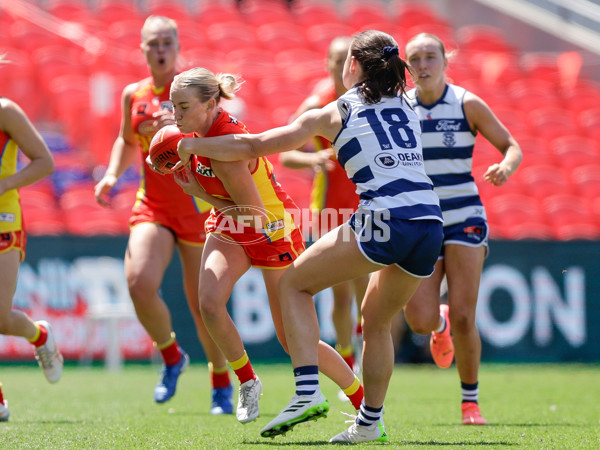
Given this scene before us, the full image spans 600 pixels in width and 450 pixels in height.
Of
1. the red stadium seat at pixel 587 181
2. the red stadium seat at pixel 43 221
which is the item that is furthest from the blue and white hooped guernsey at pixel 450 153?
the red stadium seat at pixel 587 181

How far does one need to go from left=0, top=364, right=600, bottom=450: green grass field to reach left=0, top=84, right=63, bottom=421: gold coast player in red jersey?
2.20 feet

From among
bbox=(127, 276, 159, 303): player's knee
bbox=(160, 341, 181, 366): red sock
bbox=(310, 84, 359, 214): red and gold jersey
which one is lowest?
bbox=(160, 341, 181, 366): red sock

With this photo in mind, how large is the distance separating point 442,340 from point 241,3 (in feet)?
44.0

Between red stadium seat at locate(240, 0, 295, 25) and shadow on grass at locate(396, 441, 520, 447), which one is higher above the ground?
red stadium seat at locate(240, 0, 295, 25)

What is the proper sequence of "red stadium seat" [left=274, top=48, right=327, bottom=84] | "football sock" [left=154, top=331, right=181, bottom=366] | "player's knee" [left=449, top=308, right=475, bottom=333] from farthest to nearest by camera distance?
"red stadium seat" [left=274, top=48, right=327, bottom=84] → "football sock" [left=154, top=331, right=181, bottom=366] → "player's knee" [left=449, top=308, right=475, bottom=333]

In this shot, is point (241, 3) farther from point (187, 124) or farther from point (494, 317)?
point (187, 124)

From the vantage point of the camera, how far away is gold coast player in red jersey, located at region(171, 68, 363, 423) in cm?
480

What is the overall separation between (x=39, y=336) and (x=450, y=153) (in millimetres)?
3107

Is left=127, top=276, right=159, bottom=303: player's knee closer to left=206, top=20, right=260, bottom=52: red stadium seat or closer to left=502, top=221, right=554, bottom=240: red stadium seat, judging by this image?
left=502, top=221, right=554, bottom=240: red stadium seat

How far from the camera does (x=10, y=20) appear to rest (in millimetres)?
15281

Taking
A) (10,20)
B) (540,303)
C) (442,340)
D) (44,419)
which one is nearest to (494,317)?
(540,303)

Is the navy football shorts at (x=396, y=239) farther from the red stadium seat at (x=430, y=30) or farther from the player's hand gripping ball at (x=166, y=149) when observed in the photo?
the red stadium seat at (x=430, y=30)

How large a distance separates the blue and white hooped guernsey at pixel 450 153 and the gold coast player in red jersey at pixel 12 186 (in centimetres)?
252

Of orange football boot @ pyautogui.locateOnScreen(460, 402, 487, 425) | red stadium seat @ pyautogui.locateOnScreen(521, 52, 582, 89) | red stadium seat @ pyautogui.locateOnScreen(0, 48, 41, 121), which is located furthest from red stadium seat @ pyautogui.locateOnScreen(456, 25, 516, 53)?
orange football boot @ pyautogui.locateOnScreen(460, 402, 487, 425)
